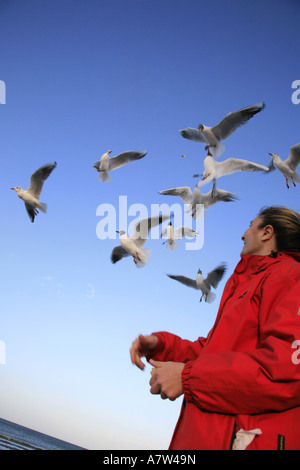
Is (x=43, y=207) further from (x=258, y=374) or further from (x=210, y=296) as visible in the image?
(x=258, y=374)

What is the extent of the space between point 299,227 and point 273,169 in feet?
20.0

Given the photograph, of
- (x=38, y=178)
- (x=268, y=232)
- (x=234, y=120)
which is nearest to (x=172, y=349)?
(x=268, y=232)

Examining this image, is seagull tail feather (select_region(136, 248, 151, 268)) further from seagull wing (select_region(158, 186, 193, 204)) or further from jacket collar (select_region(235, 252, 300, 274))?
jacket collar (select_region(235, 252, 300, 274))

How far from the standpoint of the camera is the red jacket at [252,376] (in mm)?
1107

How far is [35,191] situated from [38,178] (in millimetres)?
294

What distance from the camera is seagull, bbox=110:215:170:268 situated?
23.6 ft

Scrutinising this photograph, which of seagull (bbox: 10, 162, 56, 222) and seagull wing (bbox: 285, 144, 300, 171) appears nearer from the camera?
seagull (bbox: 10, 162, 56, 222)

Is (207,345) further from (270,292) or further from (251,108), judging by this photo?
(251,108)

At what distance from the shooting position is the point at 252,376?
112 centimetres

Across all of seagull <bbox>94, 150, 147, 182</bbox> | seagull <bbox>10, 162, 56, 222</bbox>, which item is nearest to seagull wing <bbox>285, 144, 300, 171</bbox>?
seagull <bbox>94, 150, 147, 182</bbox>

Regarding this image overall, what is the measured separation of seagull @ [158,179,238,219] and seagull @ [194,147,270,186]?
0.25 m

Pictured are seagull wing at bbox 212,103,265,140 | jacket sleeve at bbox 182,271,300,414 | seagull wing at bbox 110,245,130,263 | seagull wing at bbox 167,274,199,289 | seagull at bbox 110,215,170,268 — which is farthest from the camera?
seagull wing at bbox 167,274,199,289
